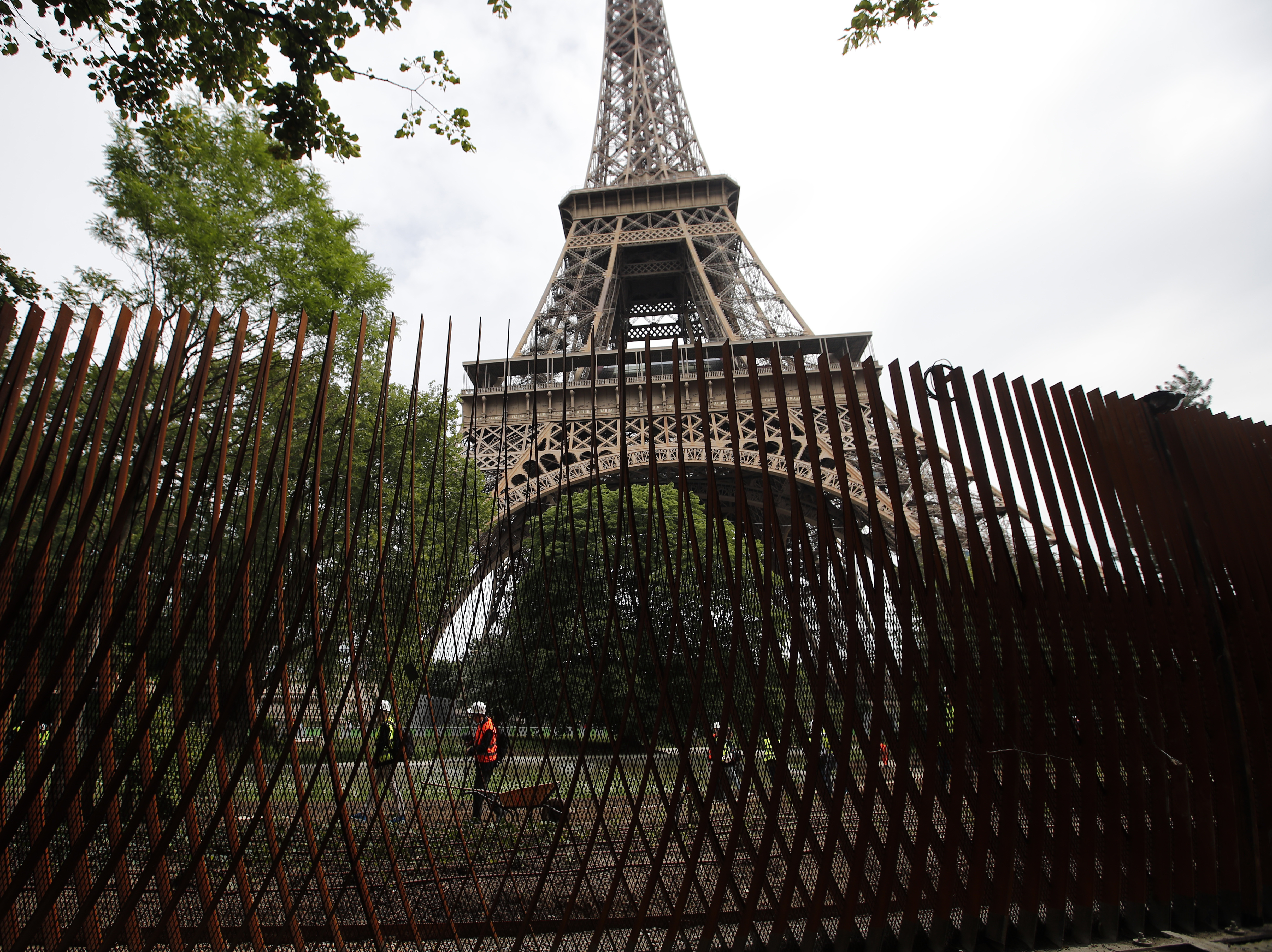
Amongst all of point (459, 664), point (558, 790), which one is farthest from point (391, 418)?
point (558, 790)

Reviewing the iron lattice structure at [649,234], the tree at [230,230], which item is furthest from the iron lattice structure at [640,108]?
the tree at [230,230]

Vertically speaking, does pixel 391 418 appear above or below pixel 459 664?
above

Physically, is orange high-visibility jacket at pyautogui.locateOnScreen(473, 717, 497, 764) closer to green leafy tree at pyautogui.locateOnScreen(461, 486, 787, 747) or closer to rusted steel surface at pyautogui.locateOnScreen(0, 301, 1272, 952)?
green leafy tree at pyautogui.locateOnScreen(461, 486, 787, 747)

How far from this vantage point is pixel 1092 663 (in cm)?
292

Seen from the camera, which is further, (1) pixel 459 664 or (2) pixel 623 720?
(1) pixel 459 664

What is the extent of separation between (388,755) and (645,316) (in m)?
34.3

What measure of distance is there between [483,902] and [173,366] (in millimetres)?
2565

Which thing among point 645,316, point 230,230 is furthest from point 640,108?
point 230,230

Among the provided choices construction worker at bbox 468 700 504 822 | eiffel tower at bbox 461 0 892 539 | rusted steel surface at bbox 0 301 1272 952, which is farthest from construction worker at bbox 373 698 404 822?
eiffel tower at bbox 461 0 892 539

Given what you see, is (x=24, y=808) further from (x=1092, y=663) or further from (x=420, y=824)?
(x=1092, y=663)

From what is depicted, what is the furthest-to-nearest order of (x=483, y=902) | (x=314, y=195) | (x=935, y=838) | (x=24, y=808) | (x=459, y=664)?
(x=314, y=195) < (x=459, y=664) < (x=483, y=902) < (x=935, y=838) < (x=24, y=808)

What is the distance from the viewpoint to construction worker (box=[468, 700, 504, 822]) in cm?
446

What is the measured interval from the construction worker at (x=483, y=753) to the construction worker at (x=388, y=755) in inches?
20.7

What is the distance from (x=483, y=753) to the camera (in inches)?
228
